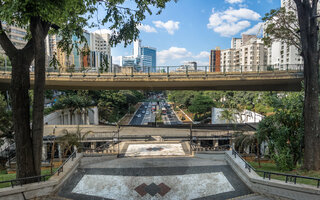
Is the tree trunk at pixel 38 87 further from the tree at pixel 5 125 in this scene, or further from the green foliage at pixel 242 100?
the green foliage at pixel 242 100

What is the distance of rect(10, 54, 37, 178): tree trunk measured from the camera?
6715mm

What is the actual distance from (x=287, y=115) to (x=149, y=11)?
8.72m

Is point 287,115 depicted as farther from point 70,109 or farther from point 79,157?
point 70,109

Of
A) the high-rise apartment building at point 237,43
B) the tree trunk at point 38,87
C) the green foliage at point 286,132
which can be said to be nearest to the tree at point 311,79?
the green foliage at point 286,132

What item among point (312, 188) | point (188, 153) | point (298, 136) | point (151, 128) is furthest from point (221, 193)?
point (151, 128)

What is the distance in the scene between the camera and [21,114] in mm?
6820

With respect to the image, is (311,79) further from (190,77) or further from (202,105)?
(202,105)

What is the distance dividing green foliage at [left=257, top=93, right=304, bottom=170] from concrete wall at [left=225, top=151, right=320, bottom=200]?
8.30 ft

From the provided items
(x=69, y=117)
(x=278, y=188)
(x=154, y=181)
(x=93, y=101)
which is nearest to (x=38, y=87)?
(x=154, y=181)

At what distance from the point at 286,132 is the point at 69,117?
32.3m

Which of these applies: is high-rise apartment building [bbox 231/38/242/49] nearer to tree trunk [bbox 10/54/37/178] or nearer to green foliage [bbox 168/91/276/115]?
green foliage [bbox 168/91/276/115]

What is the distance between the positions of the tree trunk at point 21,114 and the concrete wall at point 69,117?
2361 cm

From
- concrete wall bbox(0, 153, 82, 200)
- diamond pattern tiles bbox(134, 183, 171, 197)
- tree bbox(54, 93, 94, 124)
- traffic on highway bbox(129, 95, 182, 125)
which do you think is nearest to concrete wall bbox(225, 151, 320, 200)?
diamond pattern tiles bbox(134, 183, 171, 197)

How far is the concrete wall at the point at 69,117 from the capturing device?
29.6 m
